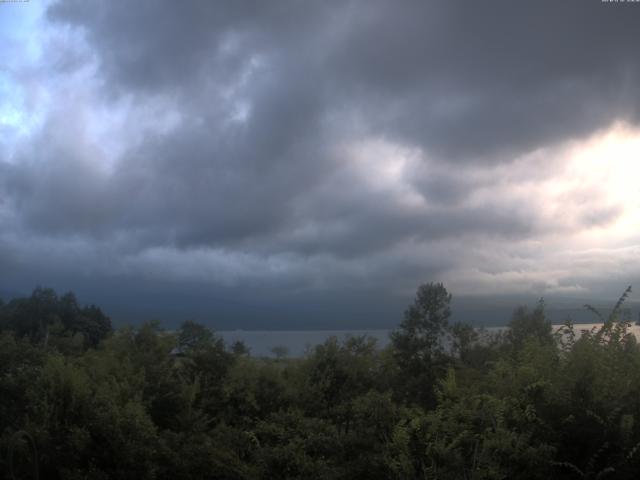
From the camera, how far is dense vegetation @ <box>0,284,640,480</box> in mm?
5984

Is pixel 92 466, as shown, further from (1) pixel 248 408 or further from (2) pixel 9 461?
(1) pixel 248 408

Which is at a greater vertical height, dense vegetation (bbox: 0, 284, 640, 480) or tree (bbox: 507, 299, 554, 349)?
tree (bbox: 507, 299, 554, 349)

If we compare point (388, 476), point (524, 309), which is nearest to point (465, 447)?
point (388, 476)

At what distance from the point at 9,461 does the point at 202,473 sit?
2227 mm

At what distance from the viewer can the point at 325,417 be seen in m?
9.12

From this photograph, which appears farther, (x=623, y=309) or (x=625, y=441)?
(x=623, y=309)

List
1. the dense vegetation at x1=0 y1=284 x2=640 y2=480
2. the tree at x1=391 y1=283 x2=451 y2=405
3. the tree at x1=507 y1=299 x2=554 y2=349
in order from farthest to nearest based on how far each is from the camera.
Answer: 1. the tree at x1=391 y1=283 x2=451 y2=405
2. the tree at x1=507 y1=299 x2=554 y2=349
3. the dense vegetation at x1=0 y1=284 x2=640 y2=480

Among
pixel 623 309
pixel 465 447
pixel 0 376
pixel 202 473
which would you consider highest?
pixel 623 309

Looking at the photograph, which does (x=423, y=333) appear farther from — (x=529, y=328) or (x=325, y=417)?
(x=325, y=417)

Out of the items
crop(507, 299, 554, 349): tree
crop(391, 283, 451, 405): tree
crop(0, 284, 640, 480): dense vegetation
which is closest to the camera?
crop(0, 284, 640, 480): dense vegetation

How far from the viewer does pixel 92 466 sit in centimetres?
681

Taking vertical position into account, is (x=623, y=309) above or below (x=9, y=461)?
above

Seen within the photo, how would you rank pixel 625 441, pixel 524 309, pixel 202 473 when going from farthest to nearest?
pixel 524 309 → pixel 202 473 → pixel 625 441

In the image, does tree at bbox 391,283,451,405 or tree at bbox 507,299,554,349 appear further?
tree at bbox 391,283,451,405
